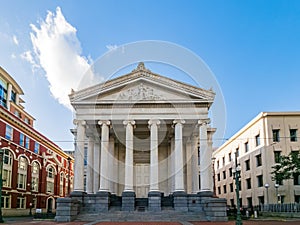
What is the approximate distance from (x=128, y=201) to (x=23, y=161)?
77.3 feet

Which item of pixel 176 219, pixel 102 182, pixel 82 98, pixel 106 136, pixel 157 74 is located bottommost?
pixel 176 219

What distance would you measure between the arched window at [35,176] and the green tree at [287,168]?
33860mm

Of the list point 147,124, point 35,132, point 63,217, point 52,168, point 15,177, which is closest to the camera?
point 63,217

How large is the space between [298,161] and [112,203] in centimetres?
Result: 2079

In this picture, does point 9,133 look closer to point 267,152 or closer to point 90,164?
point 90,164

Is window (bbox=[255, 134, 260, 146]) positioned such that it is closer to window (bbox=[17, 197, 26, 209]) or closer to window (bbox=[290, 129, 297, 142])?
window (bbox=[290, 129, 297, 142])

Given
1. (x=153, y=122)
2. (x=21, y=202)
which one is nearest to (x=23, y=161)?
(x=21, y=202)

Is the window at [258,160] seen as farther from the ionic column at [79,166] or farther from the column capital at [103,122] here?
the ionic column at [79,166]

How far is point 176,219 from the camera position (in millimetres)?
29797

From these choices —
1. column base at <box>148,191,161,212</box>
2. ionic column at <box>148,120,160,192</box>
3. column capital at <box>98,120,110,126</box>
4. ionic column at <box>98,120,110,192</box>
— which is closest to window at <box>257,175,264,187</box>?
ionic column at <box>148,120,160,192</box>

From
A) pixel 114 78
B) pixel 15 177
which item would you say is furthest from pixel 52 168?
pixel 114 78

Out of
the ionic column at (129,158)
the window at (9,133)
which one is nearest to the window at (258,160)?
the ionic column at (129,158)

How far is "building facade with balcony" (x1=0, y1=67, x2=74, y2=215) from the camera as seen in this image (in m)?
44.1

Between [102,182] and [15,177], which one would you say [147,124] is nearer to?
[102,182]
